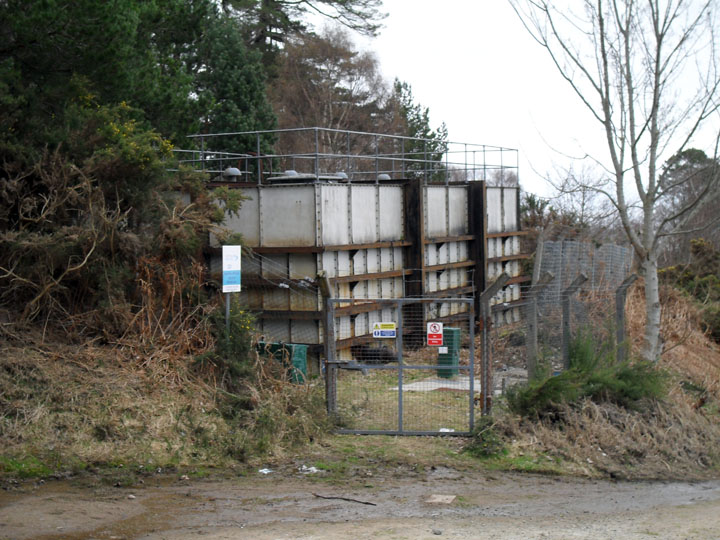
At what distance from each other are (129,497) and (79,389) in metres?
2.85

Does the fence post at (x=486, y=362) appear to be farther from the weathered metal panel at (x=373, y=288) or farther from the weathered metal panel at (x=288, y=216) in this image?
the weathered metal panel at (x=373, y=288)

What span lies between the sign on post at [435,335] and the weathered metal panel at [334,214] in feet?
17.6

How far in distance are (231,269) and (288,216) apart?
424cm

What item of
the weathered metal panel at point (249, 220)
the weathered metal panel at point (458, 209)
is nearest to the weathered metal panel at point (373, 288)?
the weathered metal panel at point (249, 220)

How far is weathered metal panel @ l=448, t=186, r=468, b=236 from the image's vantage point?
2283 cm

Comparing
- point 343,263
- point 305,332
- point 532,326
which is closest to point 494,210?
point 343,263

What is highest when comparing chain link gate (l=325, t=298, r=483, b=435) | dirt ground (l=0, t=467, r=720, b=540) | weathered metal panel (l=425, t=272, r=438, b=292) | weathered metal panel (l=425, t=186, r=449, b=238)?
weathered metal panel (l=425, t=186, r=449, b=238)

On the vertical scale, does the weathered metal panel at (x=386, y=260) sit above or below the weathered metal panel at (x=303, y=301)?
above

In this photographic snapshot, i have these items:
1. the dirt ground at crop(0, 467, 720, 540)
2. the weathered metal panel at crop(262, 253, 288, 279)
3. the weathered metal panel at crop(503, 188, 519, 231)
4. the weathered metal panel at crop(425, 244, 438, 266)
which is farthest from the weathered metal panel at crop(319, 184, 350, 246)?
the weathered metal panel at crop(503, 188, 519, 231)

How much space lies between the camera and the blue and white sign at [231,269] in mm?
12523

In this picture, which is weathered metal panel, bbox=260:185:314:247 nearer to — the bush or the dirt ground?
the bush

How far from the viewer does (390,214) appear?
19344 mm

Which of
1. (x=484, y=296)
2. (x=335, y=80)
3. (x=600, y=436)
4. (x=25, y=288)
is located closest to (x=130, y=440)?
(x=25, y=288)

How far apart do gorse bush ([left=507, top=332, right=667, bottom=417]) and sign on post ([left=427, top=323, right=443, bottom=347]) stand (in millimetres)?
1307
